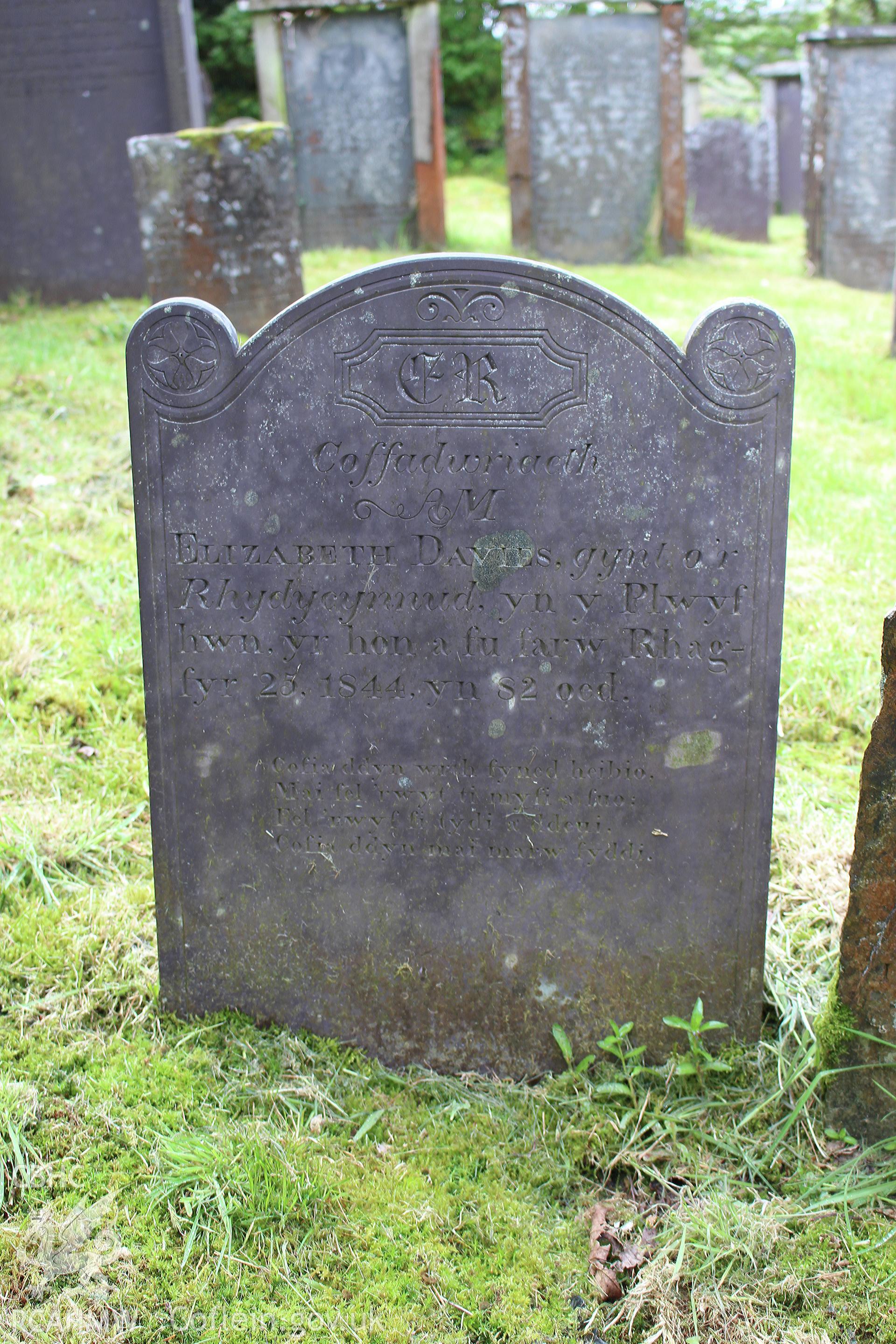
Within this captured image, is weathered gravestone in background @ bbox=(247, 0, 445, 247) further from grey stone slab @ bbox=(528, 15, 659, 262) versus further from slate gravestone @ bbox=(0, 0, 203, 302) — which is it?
slate gravestone @ bbox=(0, 0, 203, 302)

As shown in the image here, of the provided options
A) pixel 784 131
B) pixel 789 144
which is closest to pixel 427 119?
pixel 784 131

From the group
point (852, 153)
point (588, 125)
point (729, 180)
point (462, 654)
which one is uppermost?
point (588, 125)

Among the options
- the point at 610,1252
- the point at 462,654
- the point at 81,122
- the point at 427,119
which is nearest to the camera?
the point at 610,1252

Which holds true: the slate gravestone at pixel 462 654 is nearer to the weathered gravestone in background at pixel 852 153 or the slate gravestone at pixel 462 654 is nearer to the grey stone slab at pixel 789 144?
the weathered gravestone in background at pixel 852 153

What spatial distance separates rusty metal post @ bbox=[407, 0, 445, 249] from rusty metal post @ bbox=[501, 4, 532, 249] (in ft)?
2.29

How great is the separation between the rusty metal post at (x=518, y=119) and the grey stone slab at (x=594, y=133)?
67mm

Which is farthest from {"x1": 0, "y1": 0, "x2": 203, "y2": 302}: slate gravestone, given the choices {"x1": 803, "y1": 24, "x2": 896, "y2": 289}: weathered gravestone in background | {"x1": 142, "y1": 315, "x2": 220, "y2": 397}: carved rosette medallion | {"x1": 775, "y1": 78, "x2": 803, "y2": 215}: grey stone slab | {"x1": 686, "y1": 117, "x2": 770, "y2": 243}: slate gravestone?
{"x1": 775, "y1": 78, "x2": 803, "y2": 215}: grey stone slab

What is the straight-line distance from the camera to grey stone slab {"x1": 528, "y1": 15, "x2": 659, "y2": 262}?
10.6 m

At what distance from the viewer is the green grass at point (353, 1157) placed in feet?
6.81

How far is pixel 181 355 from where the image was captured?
7.81ft

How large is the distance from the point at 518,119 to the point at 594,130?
30.4 inches

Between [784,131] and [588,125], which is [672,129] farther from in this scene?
→ [784,131]

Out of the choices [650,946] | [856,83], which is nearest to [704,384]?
[650,946]

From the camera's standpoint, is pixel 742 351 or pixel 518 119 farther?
pixel 518 119
